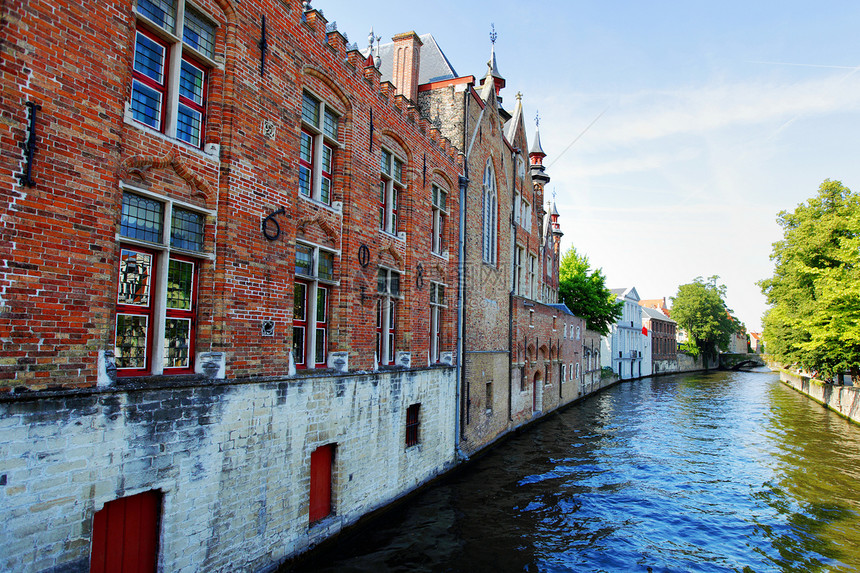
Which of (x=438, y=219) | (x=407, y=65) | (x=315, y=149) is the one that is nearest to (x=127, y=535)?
(x=315, y=149)

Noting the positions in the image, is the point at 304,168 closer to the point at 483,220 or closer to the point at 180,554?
the point at 180,554

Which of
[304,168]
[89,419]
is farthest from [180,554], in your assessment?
[304,168]

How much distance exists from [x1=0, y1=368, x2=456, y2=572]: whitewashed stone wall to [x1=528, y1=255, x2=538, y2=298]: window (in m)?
17.9

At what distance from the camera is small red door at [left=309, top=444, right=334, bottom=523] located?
8.79 metres

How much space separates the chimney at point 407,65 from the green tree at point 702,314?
237ft

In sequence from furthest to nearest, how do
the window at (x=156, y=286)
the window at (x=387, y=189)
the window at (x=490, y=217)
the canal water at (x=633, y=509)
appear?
1. the window at (x=490, y=217)
2. the window at (x=387, y=189)
3. the canal water at (x=633, y=509)
4. the window at (x=156, y=286)

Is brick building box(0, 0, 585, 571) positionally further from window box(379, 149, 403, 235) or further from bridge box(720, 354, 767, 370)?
bridge box(720, 354, 767, 370)

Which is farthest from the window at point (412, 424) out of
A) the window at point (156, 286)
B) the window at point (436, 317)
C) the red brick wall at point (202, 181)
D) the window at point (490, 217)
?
the window at point (490, 217)

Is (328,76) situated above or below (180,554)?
above

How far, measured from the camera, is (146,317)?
6133mm

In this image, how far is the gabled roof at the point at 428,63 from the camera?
54.3ft

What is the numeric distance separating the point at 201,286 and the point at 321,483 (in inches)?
176

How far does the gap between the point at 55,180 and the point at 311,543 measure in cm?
679

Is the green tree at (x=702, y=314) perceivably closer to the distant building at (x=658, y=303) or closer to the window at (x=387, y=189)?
the distant building at (x=658, y=303)
